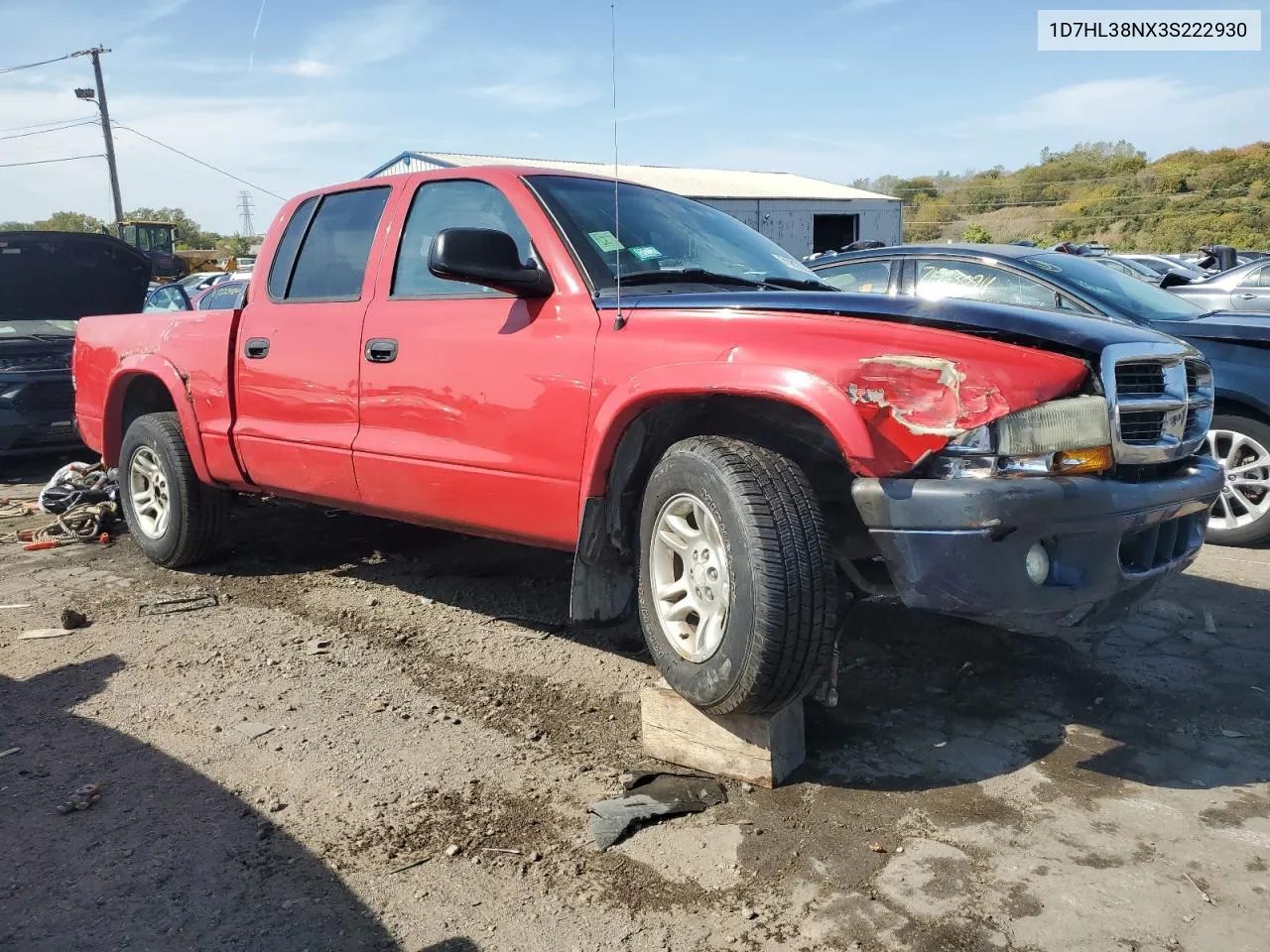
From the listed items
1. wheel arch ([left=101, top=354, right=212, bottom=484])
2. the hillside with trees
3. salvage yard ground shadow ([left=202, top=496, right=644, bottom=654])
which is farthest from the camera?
the hillside with trees

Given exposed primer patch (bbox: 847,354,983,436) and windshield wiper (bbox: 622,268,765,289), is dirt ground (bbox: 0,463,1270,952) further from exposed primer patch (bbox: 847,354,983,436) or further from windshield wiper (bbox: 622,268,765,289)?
windshield wiper (bbox: 622,268,765,289)

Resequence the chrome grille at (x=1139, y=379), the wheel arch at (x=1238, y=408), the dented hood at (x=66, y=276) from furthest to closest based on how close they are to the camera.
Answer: the dented hood at (x=66, y=276) → the wheel arch at (x=1238, y=408) → the chrome grille at (x=1139, y=379)

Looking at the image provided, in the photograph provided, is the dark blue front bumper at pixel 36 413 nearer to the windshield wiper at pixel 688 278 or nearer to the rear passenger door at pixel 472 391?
the rear passenger door at pixel 472 391

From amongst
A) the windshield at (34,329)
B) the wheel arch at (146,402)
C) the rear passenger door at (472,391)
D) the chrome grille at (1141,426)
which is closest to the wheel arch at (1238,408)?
the chrome grille at (1141,426)

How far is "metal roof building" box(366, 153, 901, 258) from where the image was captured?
95.3 feet

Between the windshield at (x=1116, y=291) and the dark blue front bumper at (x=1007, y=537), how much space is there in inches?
135

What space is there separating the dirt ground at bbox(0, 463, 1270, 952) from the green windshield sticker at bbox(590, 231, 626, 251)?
1617 mm

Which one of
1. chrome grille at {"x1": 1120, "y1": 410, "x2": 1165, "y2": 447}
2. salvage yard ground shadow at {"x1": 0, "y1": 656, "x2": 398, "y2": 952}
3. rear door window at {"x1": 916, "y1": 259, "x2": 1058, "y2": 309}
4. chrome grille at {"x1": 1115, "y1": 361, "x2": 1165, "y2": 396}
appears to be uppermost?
rear door window at {"x1": 916, "y1": 259, "x2": 1058, "y2": 309}

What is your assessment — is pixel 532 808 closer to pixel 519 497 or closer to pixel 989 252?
pixel 519 497

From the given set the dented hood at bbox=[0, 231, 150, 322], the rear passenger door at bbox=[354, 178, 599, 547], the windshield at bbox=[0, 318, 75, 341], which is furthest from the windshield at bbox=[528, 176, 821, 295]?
the windshield at bbox=[0, 318, 75, 341]

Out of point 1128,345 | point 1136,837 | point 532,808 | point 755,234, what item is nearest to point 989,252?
point 755,234

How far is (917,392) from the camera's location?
2686mm

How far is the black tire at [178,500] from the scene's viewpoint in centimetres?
519

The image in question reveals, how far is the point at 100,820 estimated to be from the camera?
2889 mm
